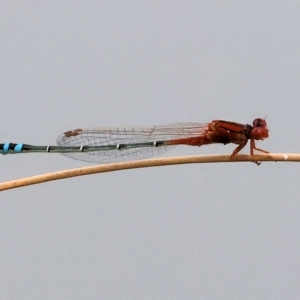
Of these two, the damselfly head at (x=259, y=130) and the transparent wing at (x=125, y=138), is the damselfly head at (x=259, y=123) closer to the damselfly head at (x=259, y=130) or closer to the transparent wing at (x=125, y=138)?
the damselfly head at (x=259, y=130)

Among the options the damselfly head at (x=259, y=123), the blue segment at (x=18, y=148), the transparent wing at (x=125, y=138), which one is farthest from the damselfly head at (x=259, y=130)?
the blue segment at (x=18, y=148)

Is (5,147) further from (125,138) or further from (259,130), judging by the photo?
(259,130)

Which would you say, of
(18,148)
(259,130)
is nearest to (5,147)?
(18,148)

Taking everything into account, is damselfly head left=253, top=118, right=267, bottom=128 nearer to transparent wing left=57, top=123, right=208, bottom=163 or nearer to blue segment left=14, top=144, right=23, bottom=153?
transparent wing left=57, top=123, right=208, bottom=163

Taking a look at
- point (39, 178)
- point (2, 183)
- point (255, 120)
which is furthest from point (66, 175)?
point (255, 120)

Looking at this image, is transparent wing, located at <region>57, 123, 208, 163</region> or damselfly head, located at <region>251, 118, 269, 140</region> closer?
damselfly head, located at <region>251, 118, 269, 140</region>

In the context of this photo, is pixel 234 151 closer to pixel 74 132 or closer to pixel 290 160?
pixel 290 160

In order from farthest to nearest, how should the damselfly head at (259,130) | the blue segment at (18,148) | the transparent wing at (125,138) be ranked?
the blue segment at (18,148), the transparent wing at (125,138), the damselfly head at (259,130)

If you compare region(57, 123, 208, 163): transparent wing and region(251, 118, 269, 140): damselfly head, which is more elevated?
region(251, 118, 269, 140): damselfly head

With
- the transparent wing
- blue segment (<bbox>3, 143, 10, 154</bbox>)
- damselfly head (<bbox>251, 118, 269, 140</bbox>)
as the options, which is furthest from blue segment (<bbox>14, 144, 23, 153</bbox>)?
damselfly head (<bbox>251, 118, 269, 140</bbox>)

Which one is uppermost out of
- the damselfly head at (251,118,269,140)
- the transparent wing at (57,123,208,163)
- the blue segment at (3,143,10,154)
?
the damselfly head at (251,118,269,140)

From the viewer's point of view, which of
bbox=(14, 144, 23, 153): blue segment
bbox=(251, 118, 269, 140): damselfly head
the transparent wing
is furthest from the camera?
bbox=(14, 144, 23, 153): blue segment
